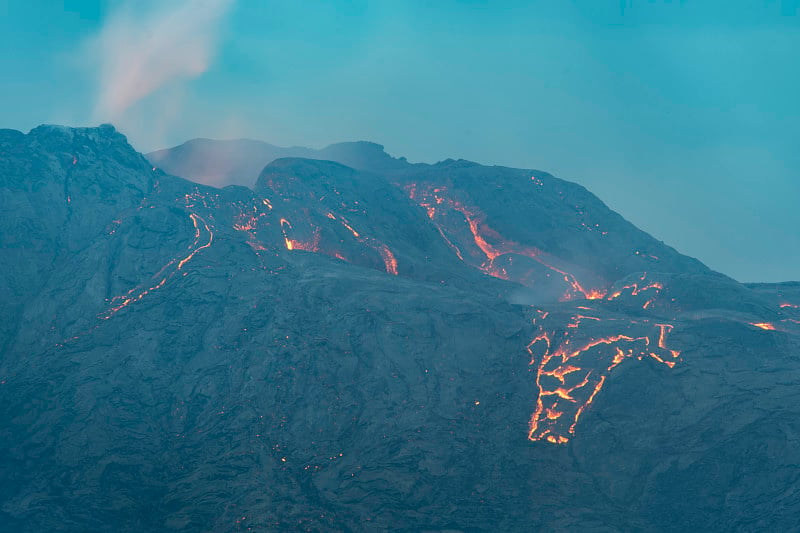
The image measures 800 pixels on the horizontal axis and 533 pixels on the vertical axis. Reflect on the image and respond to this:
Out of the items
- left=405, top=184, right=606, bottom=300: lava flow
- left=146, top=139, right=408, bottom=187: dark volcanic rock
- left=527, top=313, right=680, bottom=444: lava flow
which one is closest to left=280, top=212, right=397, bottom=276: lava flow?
left=405, top=184, right=606, bottom=300: lava flow

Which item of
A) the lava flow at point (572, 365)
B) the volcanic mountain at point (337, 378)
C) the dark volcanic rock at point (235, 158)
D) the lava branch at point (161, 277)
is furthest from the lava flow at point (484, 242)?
the lava branch at point (161, 277)

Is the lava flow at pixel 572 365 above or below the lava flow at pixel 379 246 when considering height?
below

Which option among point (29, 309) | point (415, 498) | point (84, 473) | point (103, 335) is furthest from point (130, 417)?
point (415, 498)

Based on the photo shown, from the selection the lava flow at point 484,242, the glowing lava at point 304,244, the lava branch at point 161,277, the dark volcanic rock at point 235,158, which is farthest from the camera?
the dark volcanic rock at point 235,158

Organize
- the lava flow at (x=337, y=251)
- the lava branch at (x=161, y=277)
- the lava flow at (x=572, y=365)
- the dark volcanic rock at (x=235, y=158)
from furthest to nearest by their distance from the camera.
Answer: the dark volcanic rock at (x=235, y=158) → the lava flow at (x=337, y=251) → the lava branch at (x=161, y=277) → the lava flow at (x=572, y=365)

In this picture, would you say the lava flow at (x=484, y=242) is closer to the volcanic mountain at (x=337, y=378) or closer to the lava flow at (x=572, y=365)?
the volcanic mountain at (x=337, y=378)

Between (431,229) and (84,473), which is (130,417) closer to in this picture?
(84,473)
